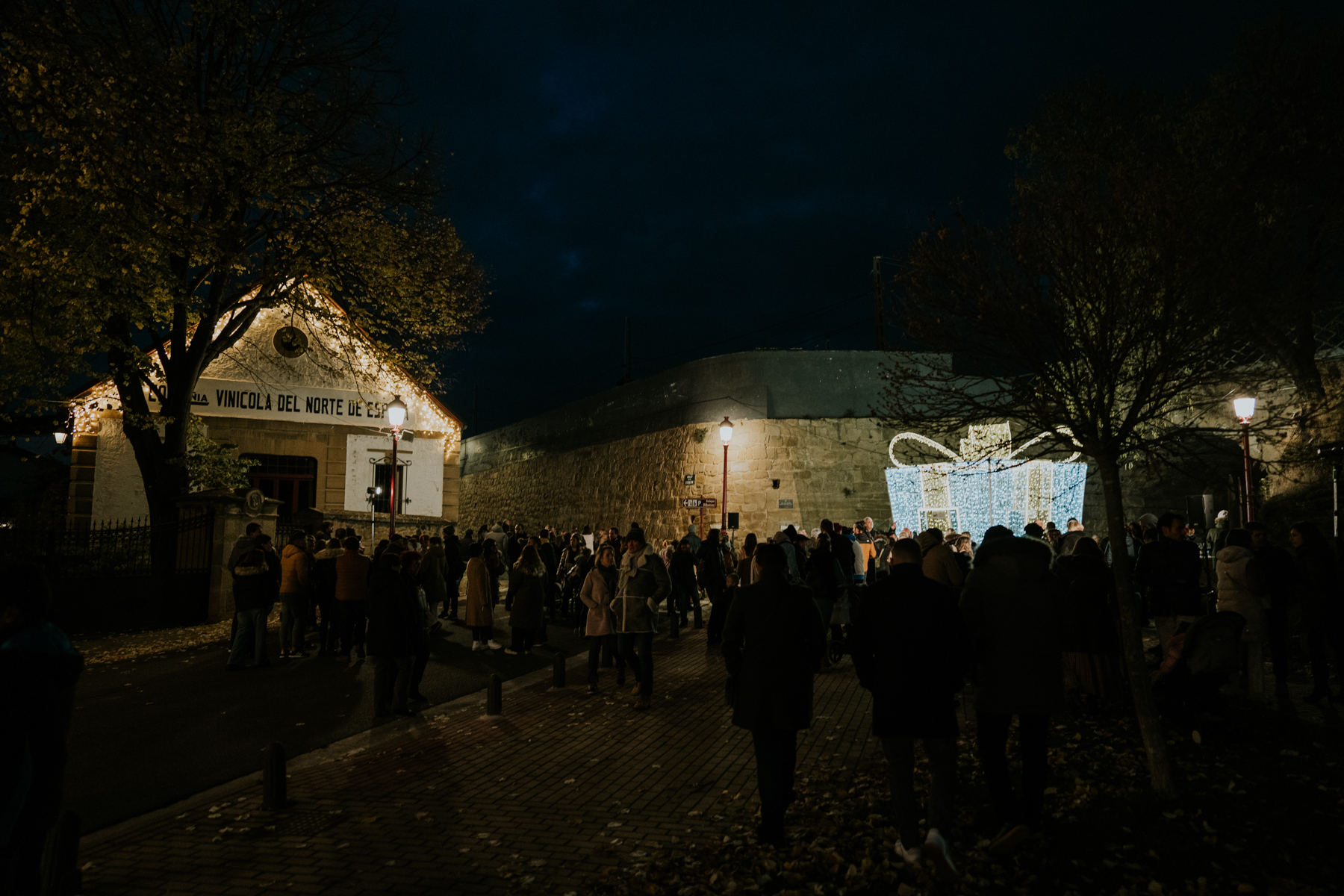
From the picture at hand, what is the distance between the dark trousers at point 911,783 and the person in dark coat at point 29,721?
365 centimetres

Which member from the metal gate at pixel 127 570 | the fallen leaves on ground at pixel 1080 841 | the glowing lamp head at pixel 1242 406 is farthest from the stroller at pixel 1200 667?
the metal gate at pixel 127 570

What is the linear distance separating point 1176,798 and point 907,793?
197cm

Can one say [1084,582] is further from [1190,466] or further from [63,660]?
[63,660]

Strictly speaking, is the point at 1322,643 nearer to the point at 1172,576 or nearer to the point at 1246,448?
the point at 1172,576

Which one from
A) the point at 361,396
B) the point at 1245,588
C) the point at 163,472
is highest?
the point at 361,396

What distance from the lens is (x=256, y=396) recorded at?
909 inches

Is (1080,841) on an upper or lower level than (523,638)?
lower

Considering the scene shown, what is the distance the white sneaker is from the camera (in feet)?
13.8

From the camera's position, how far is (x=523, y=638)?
12211mm

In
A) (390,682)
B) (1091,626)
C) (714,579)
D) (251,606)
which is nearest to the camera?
(1091,626)

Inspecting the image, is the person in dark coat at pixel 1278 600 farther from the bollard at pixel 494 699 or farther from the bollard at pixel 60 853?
the bollard at pixel 60 853

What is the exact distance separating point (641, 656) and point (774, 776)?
4.39m

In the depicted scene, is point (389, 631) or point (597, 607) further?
point (597, 607)

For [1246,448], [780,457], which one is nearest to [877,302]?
[780,457]
